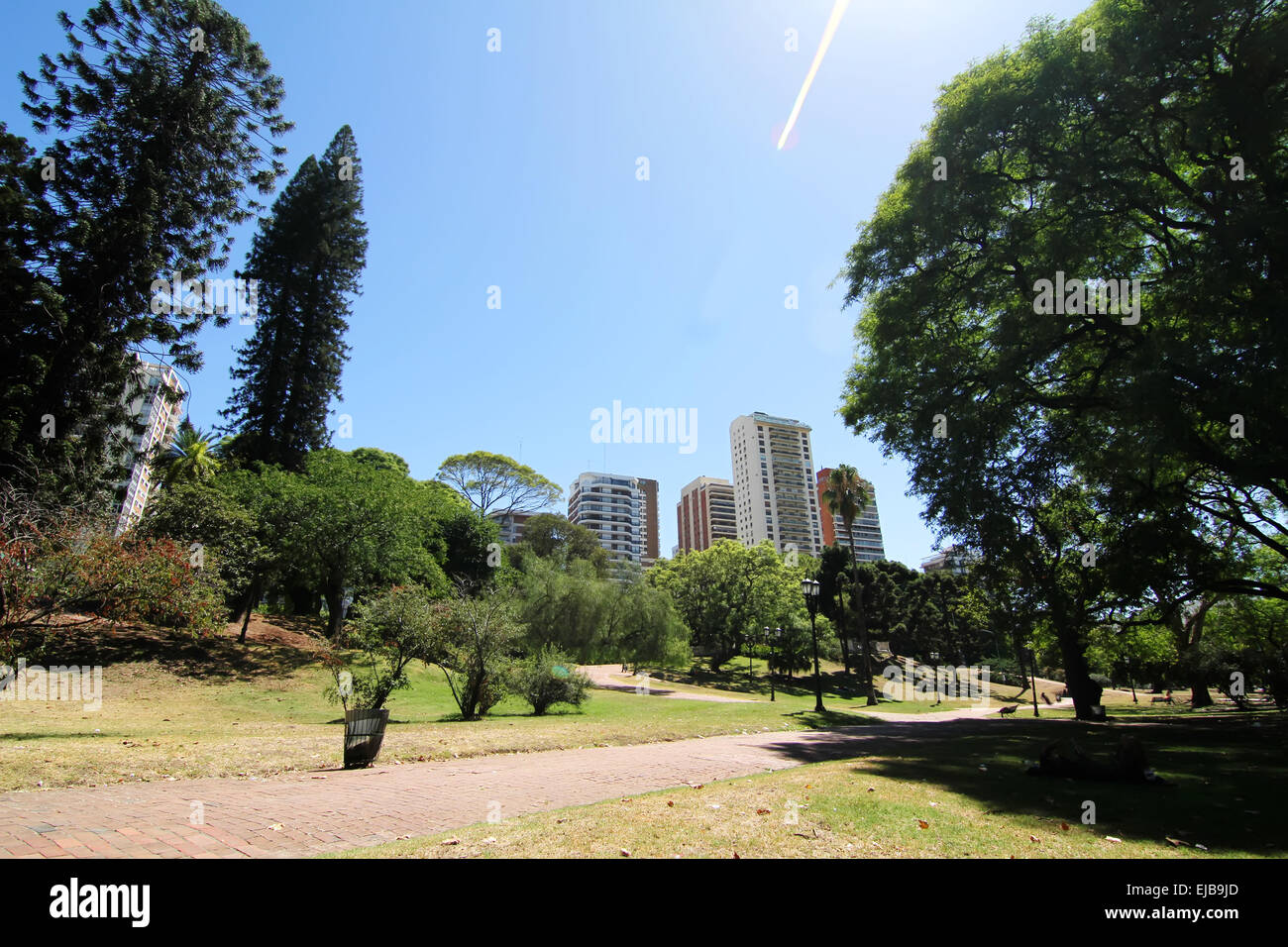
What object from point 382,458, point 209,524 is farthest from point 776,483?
point 209,524

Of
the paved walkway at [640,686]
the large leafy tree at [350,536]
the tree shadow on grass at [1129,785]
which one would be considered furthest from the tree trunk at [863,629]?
the large leafy tree at [350,536]

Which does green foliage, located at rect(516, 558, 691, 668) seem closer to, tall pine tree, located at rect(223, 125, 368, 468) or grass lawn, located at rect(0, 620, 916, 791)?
grass lawn, located at rect(0, 620, 916, 791)

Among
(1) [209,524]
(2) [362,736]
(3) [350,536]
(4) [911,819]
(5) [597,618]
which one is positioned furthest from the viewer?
(5) [597,618]

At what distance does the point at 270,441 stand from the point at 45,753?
26.9 m

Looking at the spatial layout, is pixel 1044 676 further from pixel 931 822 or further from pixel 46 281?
pixel 46 281

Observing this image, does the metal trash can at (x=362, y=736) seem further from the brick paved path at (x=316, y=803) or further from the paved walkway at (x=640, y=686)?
the paved walkway at (x=640, y=686)

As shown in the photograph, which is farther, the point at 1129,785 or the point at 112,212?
the point at 112,212

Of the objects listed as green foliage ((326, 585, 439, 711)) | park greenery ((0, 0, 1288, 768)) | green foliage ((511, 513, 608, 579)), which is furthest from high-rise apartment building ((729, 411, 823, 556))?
green foliage ((326, 585, 439, 711))

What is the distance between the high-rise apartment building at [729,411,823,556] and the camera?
121 metres

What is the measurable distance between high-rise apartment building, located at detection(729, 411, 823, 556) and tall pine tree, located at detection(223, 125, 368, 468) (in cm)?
9742

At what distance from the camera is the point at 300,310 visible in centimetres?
3438

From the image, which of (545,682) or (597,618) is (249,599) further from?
(597,618)

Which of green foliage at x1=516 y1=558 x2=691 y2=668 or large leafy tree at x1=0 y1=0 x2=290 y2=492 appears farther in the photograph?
green foliage at x1=516 y1=558 x2=691 y2=668

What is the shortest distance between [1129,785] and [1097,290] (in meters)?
11.8
